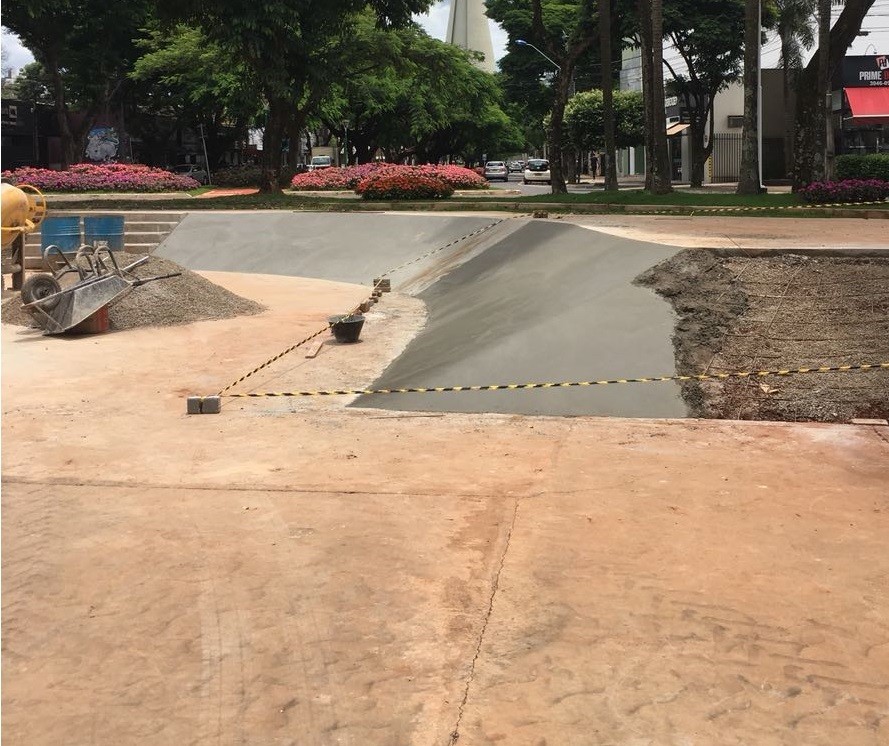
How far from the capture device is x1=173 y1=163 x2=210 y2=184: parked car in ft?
189

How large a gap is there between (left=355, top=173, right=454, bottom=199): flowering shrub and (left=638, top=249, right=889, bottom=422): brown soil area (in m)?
20.9

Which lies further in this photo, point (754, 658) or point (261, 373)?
point (261, 373)

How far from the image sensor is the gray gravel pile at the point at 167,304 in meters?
16.6

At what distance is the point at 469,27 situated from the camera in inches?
4466

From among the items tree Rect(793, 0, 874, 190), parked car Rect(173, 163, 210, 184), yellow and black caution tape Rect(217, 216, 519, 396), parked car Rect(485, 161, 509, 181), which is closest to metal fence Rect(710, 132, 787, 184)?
parked car Rect(485, 161, 509, 181)

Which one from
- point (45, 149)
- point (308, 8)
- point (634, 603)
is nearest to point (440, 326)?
point (634, 603)

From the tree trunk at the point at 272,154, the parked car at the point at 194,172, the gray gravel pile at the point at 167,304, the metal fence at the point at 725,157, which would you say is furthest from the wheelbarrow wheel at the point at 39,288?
the metal fence at the point at 725,157

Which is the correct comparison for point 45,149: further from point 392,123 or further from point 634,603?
point 634,603

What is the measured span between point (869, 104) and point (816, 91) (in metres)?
20.6

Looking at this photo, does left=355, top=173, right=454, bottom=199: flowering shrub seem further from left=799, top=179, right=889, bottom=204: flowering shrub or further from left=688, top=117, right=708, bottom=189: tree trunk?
left=688, top=117, right=708, bottom=189: tree trunk

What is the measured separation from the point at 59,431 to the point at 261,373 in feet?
10.5

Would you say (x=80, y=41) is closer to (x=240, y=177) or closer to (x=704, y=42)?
(x=240, y=177)

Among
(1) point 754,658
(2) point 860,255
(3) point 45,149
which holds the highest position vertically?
(3) point 45,149

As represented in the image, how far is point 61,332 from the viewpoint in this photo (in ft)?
50.7
